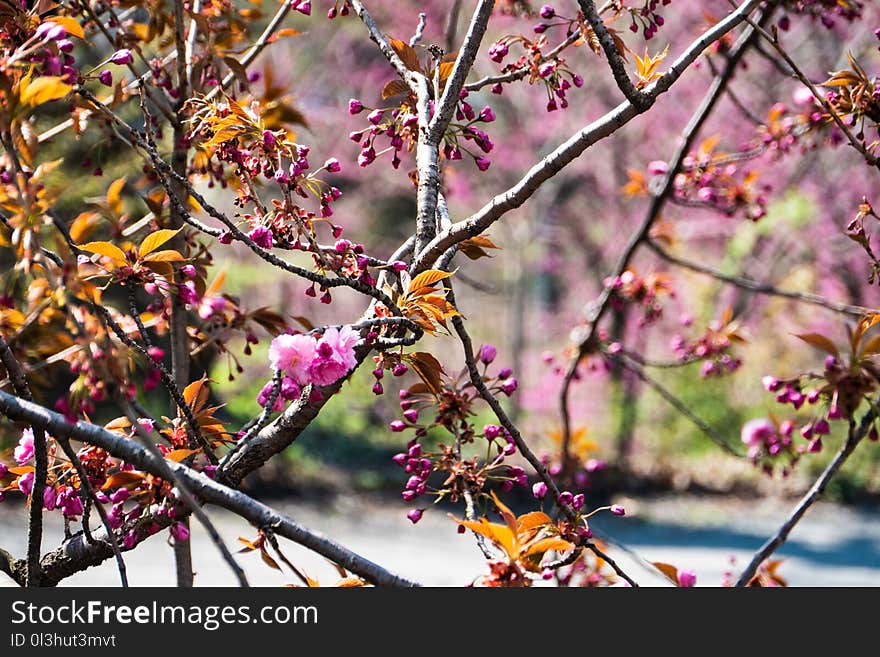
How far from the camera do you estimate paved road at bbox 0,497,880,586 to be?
6.27 metres

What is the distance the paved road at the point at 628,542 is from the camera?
20.6ft

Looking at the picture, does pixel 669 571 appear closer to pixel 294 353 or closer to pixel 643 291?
pixel 294 353

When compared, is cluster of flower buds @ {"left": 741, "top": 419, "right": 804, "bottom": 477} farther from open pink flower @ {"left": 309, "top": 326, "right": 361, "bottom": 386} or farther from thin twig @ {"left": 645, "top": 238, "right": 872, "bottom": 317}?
open pink flower @ {"left": 309, "top": 326, "right": 361, "bottom": 386}

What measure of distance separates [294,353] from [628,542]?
6.49 m

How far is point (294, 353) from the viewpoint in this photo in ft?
4.37

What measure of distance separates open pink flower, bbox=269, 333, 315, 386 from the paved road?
4.61 meters

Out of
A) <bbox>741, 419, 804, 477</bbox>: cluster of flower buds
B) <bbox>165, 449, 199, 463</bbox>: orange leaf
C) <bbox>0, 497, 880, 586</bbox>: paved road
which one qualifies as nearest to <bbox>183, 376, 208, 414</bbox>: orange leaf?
<bbox>165, 449, 199, 463</bbox>: orange leaf

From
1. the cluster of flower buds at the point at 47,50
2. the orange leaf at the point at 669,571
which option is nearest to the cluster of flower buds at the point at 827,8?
the orange leaf at the point at 669,571

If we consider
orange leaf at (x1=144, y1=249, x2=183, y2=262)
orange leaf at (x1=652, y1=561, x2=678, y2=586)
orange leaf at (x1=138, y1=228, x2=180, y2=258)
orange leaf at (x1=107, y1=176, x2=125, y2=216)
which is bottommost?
orange leaf at (x1=652, y1=561, x2=678, y2=586)

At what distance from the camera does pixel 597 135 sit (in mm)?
1404

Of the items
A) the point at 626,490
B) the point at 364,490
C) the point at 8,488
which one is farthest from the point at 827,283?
the point at 8,488

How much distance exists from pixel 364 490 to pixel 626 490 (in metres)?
2.45

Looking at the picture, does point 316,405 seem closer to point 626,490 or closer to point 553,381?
point 626,490

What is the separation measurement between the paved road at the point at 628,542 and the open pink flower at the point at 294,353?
4609 mm
